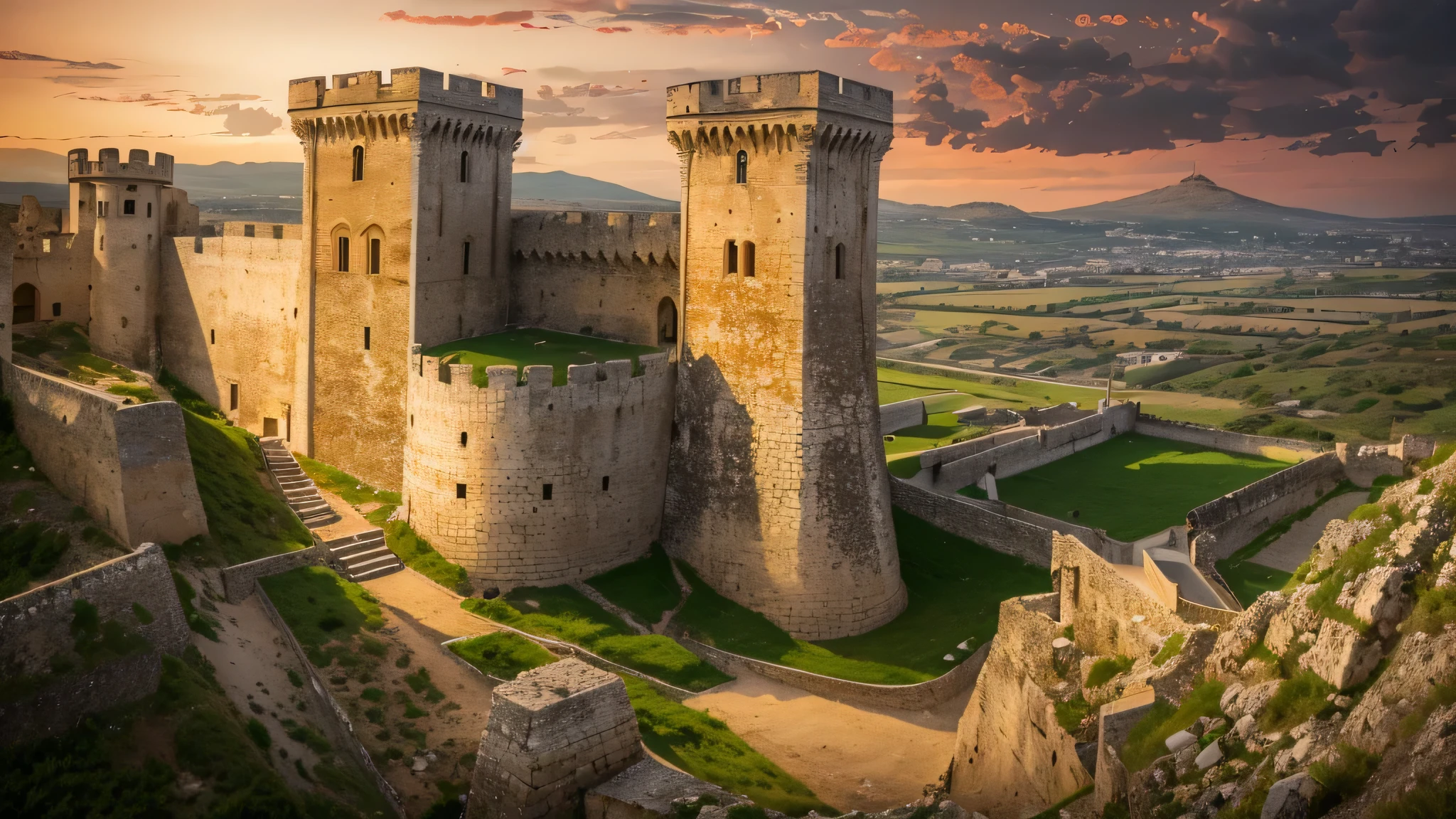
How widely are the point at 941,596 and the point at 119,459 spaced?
2136cm

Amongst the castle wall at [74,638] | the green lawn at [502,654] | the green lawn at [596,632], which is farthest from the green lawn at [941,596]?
the castle wall at [74,638]

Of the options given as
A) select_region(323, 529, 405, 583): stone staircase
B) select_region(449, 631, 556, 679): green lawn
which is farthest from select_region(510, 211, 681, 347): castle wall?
select_region(449, 631, 556, 679): green lawn

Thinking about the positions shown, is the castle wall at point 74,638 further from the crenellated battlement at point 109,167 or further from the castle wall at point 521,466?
the crenellated battlement at point 109,167

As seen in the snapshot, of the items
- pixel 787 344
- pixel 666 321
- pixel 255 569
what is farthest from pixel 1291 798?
pixel 666 321

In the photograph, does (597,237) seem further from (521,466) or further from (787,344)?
(521,466)

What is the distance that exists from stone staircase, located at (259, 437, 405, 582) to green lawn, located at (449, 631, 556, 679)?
4.53m

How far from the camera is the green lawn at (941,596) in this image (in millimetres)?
30172

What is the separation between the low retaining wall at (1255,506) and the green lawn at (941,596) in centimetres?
557

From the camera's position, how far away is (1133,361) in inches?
3147

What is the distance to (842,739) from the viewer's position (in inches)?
1064

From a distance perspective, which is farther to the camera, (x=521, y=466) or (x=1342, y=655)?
(x=521, y=466)

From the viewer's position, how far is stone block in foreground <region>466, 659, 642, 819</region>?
797 inches

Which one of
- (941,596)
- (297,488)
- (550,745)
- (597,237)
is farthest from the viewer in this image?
(597,237)

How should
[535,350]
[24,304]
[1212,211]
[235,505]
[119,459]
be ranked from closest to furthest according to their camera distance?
1. [119,459]
2. [235,505]
3. [535,350]
4. [24,304]
5. [1212,211]
